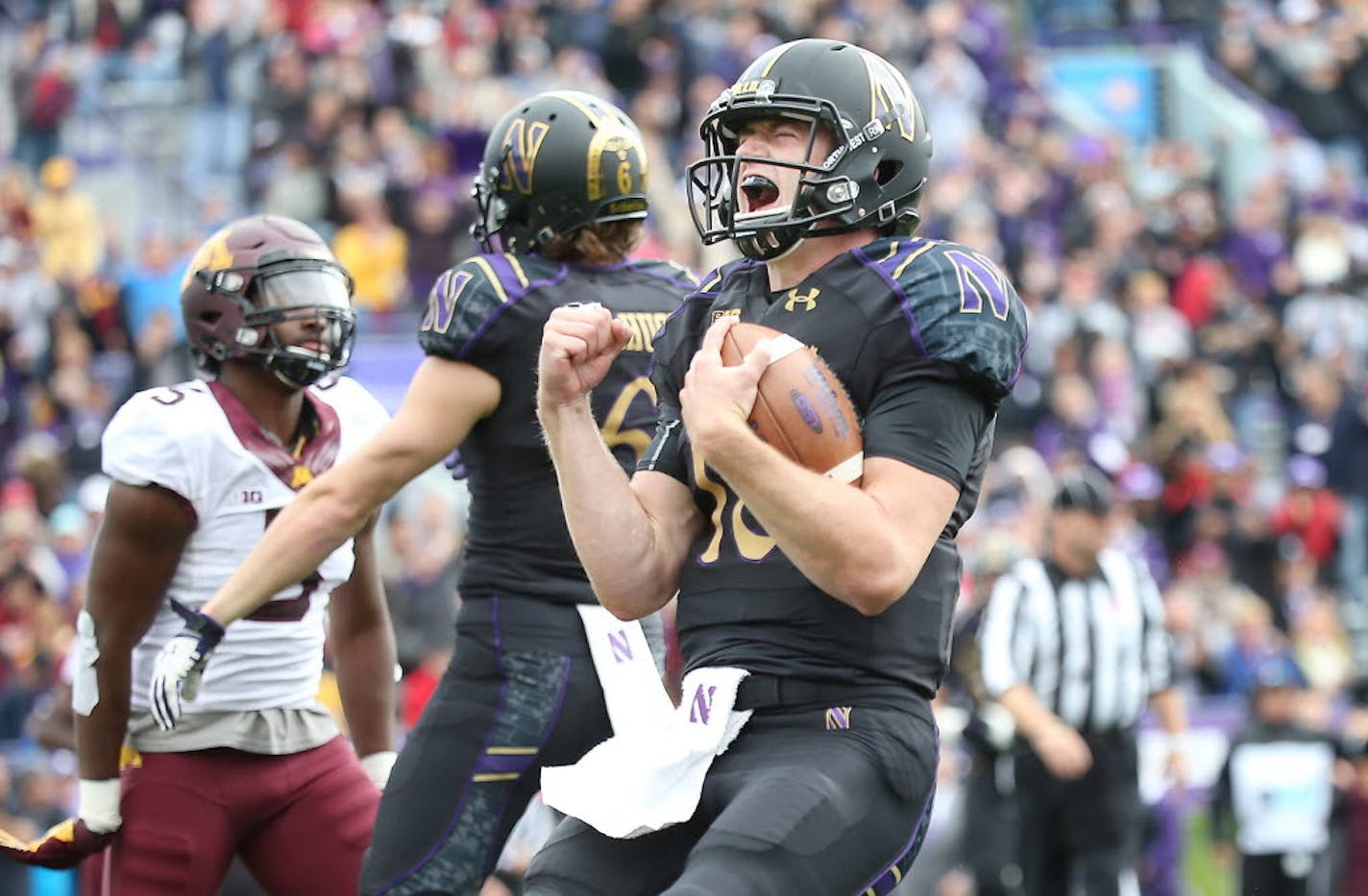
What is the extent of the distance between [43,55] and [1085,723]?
9621 mm

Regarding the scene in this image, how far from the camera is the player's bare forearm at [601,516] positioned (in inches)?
145

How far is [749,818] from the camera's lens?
3.40 m

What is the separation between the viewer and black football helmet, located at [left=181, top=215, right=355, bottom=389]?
5.01 meters

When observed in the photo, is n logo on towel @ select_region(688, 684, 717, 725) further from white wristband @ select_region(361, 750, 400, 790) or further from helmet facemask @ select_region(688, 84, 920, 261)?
white wristband @ select_region(361, 750, 400, 790)

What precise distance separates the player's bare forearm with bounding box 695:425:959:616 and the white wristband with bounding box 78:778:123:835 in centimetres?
201

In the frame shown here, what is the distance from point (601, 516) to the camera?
12.0ft

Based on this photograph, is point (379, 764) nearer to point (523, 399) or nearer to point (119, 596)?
point (119, 596)

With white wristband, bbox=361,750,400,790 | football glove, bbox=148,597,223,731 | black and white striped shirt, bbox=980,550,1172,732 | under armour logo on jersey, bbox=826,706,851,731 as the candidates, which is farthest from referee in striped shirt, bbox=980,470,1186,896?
under armour logo on jersey, bbox=826,706,851,731

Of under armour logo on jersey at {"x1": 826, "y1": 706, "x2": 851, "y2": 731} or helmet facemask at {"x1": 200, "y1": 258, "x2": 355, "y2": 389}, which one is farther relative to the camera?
helmet facemask at {"x1": 200, "y1": 258, "x2": 355, "y2": 389}

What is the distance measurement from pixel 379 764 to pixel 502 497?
0.91 meters

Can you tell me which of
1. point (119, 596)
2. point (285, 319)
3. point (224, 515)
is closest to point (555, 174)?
point (285, 319)

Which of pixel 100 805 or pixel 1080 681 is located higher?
pixel 100 805

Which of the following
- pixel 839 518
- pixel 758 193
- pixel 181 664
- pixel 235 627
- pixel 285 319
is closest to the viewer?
pixel 839 518

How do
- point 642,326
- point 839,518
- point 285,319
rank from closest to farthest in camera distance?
point 839,518 < point 642,326 < point 285,319
